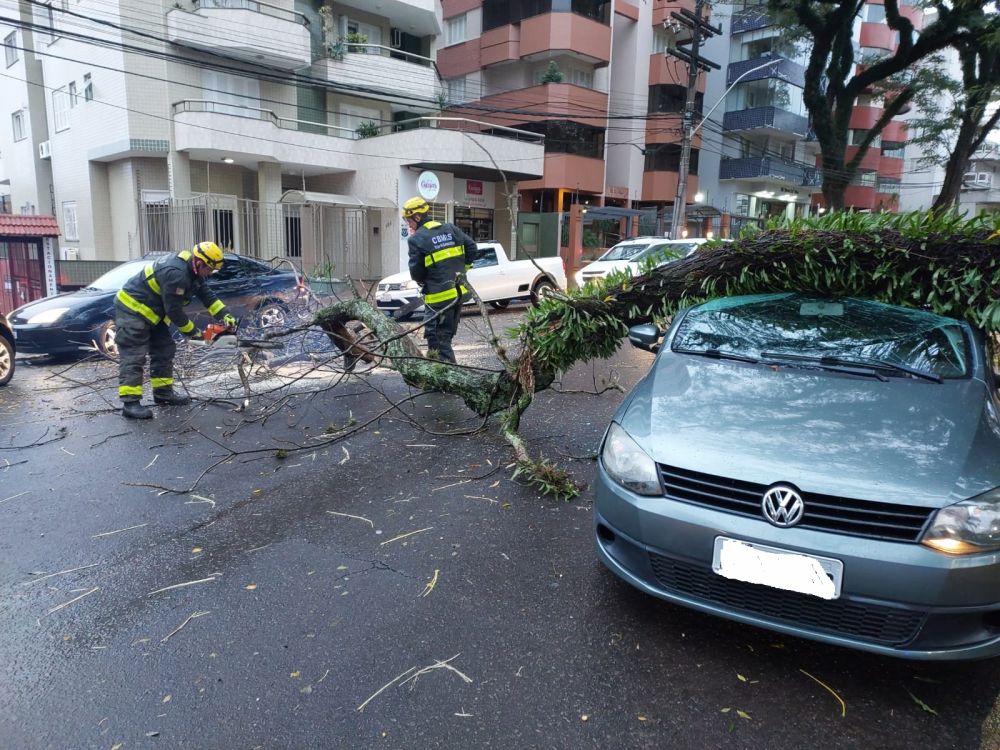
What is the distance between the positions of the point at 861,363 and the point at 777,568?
52.8 inches

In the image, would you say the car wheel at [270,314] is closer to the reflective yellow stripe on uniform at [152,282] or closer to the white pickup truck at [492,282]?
the reflective yellow stripe on uniform at [152,282]

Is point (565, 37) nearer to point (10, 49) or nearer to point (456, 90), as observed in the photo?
point (456, 90)

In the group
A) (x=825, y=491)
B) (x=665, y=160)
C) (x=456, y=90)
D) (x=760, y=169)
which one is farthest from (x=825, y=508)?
(x=760, y=169)

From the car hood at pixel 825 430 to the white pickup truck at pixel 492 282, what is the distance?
436 inches

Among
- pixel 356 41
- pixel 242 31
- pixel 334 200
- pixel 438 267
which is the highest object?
pixel 356 41

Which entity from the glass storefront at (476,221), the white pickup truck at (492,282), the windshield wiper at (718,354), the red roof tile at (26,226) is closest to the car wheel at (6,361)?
the red roof tile at (26,226)

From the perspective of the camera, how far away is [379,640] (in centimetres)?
280

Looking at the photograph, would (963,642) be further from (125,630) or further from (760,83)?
(760,83)

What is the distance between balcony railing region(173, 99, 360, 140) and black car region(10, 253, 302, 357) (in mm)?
9559

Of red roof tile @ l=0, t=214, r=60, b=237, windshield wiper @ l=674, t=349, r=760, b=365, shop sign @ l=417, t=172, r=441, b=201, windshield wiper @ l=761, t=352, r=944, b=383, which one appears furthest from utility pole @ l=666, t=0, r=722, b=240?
windshield wiper @ l=761, t=352, r=944, b=383

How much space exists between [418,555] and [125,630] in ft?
4.49

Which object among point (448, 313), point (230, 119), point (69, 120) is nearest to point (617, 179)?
point (230, 119)

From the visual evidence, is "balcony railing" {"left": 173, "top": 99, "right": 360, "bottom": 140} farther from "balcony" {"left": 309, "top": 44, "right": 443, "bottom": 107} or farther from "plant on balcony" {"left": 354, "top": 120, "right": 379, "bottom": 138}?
"balcony" {"left": 309, "top": 44, "right": 443, "bottom": 107}

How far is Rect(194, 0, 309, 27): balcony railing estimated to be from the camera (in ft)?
64.3
